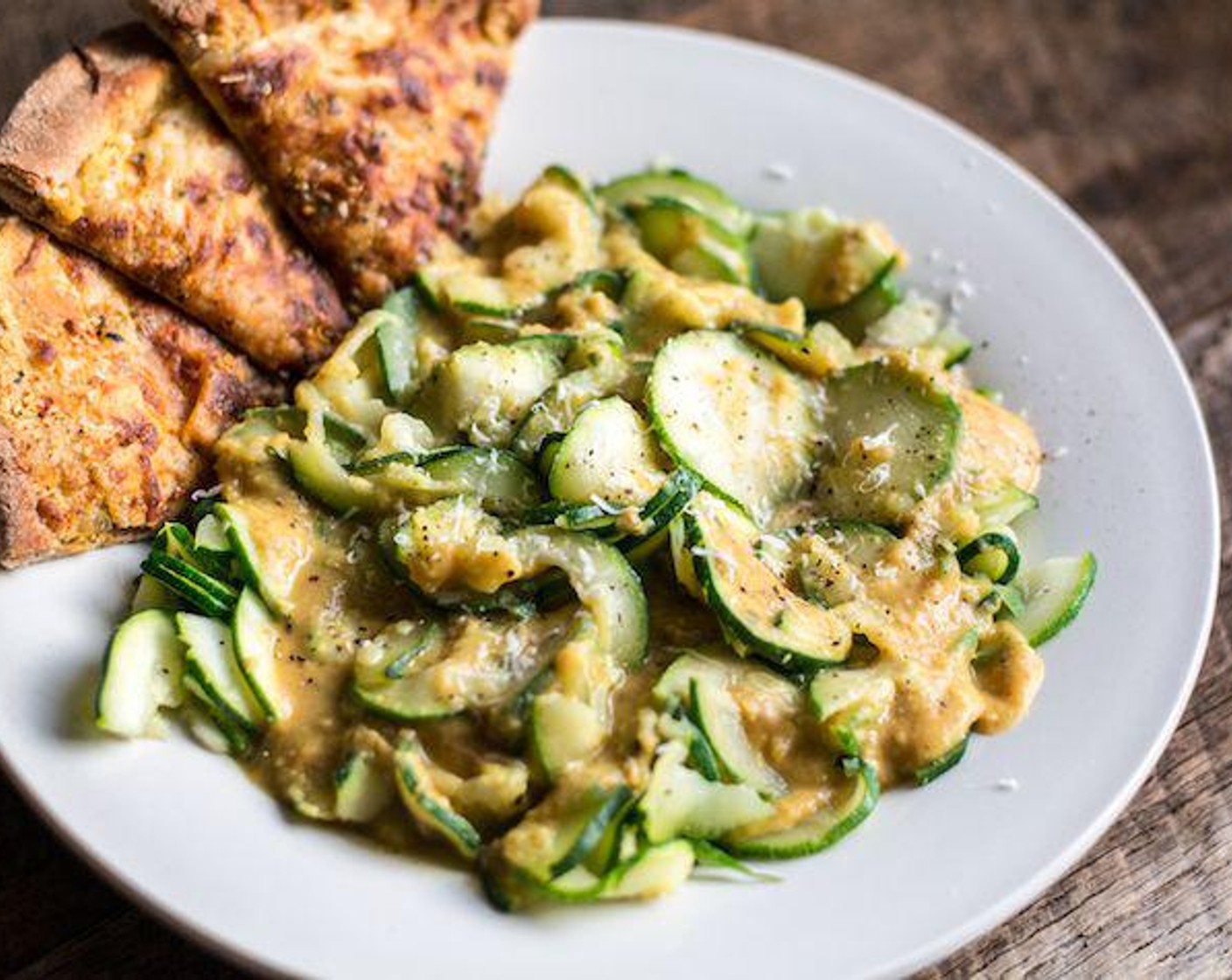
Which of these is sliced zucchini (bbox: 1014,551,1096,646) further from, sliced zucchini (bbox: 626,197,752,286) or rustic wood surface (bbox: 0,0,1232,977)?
sliced zucchini (bbox: 626,197,752,286)

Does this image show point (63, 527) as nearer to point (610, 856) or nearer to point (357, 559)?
point (357, 559)

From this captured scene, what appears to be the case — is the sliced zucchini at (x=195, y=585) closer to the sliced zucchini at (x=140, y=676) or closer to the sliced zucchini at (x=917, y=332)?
the sliced zucchini at (x=140, y=676)

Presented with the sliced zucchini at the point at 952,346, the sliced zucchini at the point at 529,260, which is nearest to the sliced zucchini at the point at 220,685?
the sliced zucchini at the point at 529,260

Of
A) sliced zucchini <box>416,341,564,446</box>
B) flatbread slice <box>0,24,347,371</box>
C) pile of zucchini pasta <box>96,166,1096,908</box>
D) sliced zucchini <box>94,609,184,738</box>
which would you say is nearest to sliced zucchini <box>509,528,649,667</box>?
pile of zucchini pasta <box>96,166,1096,908</box>

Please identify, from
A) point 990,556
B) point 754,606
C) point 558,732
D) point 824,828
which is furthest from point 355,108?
point 824,828

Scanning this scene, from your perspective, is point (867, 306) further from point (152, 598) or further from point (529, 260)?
point (152, 598)

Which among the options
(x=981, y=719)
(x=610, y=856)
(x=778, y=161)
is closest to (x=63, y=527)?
(x=610, y=856)
